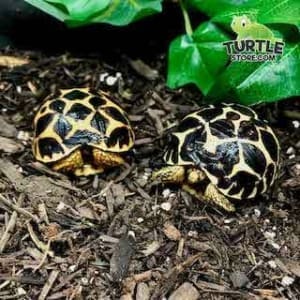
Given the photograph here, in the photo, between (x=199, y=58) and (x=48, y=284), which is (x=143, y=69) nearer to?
(x=199, y=58)

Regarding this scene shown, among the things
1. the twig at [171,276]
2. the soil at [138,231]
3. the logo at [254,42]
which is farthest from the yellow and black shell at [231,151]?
the twig at [171,276]

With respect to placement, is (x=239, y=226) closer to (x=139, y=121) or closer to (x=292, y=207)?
(x=292, y=207)

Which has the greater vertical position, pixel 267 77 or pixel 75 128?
pixel 267 77

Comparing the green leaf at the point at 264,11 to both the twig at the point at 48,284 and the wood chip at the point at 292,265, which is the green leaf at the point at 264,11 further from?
the twig at the point at 48,284

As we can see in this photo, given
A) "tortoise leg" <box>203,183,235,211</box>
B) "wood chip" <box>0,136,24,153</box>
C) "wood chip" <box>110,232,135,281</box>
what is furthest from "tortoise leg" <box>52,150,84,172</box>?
"tortoise leg" <box>203,183,235,211</box>

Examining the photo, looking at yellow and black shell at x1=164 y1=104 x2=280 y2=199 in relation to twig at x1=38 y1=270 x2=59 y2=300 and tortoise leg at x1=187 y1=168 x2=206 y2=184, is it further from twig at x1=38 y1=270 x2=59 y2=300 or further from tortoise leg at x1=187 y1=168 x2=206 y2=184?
twig at x1=38 y1=270 x2=59 y2=300

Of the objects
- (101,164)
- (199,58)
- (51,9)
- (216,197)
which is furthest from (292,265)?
(51,9)
